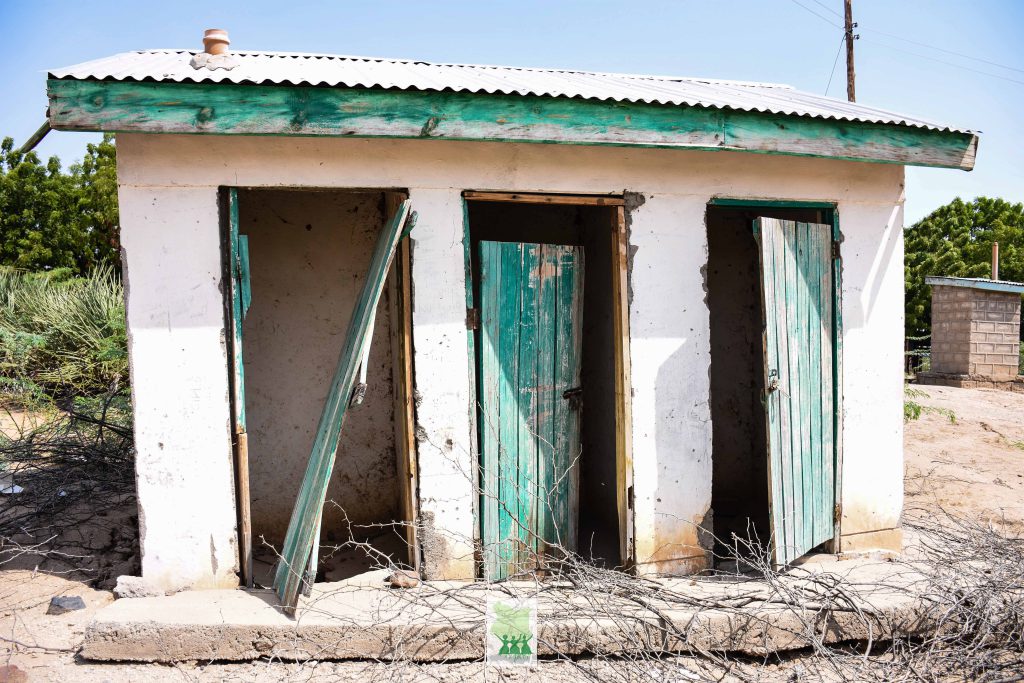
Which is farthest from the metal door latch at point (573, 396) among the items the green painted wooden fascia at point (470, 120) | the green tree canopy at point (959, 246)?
the green tree canopy at point (959, 246)

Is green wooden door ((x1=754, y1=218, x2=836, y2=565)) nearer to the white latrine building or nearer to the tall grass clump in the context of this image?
the white latrine building

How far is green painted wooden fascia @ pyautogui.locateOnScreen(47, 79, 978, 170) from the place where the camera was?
3.76m

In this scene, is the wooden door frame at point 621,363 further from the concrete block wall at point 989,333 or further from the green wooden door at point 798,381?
the concrete block wall at point 989,333

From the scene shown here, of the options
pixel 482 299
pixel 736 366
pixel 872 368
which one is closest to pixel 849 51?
pixel 736 366

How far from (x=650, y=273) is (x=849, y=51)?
1517 cm

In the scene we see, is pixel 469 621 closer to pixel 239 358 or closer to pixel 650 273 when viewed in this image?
pixel 239 358

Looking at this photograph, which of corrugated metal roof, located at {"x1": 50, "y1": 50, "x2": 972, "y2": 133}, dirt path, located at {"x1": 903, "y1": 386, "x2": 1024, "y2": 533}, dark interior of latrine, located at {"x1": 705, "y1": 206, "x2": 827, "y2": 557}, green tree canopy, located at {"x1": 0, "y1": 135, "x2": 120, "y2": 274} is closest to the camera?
corrugated metal roof, located at {"x1": 50, "y1": 50, "x2": 972, "y2": 133}

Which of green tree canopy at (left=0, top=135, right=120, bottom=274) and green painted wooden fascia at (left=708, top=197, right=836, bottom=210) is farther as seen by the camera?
green tree canopy at (left=0, top=135, right=120, bottom=274)

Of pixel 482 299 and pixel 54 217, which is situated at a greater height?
pixel 54 217

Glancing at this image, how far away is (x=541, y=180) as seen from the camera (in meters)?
4.55

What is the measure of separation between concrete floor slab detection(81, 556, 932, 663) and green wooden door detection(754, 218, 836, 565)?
52 cm

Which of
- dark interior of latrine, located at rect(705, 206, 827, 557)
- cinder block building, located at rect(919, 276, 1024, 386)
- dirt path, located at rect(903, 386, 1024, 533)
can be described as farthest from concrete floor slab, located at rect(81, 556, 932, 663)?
cinder block building, located at rect(919, 276, 1024, 386)

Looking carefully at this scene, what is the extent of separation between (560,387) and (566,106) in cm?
180

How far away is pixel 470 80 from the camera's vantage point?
Result: 4.80 m
